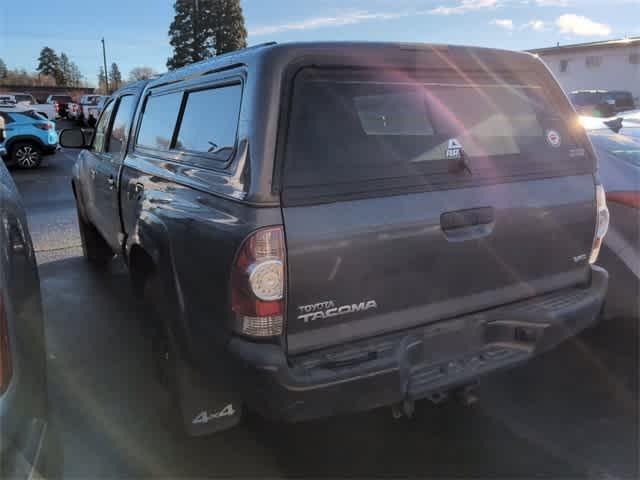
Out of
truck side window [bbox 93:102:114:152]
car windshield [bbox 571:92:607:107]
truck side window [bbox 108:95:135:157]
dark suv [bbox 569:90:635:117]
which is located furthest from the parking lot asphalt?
car windshield [bbox 571:92:607:107]

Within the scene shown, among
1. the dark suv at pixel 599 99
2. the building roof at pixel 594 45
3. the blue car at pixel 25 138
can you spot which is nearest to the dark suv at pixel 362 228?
the dark suv at pixel 599 99

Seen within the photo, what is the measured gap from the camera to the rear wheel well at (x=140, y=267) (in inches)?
124

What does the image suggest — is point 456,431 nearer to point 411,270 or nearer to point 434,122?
point 411,270

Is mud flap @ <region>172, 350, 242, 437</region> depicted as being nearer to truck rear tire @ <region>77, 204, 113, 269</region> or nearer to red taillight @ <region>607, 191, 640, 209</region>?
red taillight @ <region>607, 191, 640, 209</region>

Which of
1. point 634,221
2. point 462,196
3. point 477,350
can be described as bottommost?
point 477,350

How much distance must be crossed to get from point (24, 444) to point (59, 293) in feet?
12.1

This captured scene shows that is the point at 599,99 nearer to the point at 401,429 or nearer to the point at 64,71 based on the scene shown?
the point at 401,429

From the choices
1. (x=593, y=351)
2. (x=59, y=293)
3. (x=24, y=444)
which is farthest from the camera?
(x=59, y=293)

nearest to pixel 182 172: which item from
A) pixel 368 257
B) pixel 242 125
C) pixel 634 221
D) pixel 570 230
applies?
pixel 242 125

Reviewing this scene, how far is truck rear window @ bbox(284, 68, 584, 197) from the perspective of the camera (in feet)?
7.42

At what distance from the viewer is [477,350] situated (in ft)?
8.50

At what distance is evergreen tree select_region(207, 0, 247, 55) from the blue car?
4376 centimetres

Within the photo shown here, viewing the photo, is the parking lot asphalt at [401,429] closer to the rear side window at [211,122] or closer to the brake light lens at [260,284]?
the brake light lens at [260,284]

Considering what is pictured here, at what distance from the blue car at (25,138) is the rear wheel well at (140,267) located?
12906 mm
